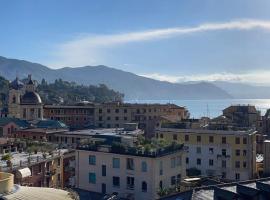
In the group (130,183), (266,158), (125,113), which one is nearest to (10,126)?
(125,113)

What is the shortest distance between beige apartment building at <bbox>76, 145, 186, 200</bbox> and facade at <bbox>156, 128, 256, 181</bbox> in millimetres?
16373

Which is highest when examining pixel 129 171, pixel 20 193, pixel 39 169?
pixel 20 193

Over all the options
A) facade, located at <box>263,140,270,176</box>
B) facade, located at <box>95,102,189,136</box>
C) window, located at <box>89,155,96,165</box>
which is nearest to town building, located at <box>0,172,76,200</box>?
window, located at <box>89,155,96,165</box>

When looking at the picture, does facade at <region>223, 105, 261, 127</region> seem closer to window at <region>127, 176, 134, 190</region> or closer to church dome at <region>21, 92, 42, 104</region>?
church dome at <region>21, 92, 42, 104</region>

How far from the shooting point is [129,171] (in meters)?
42.9

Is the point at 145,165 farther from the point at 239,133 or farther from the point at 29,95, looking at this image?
the point at 29,95

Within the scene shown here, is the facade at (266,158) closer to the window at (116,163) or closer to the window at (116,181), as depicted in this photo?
the window at (116,181)

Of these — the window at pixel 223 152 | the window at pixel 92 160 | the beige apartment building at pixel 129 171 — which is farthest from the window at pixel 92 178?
the window at pixel 223 152

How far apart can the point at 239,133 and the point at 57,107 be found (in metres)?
70.5

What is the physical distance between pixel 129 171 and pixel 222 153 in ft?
72.9

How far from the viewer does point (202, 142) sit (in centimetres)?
6231

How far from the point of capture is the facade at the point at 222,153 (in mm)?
60875

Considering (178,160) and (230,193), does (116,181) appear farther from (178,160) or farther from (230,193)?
(230,193)

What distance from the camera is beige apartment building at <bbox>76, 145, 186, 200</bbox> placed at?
41.8 meters
